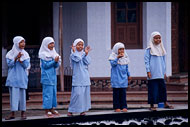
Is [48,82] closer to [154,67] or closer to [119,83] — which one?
[119,83]

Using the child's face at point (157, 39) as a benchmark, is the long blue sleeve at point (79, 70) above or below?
below

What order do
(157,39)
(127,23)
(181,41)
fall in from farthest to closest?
(181,41) < (127,23) < (157,39)

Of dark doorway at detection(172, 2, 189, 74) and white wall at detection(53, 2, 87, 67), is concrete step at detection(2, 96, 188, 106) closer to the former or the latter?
white wall at detection(53, 2, 87, 67)

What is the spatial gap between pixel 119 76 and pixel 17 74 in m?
2.14

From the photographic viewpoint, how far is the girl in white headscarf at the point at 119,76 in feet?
28.9

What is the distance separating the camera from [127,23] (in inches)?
511

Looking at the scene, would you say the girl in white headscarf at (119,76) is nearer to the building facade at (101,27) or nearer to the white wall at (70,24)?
the building facade at (101,27)

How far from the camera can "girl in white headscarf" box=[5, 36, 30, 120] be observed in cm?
834

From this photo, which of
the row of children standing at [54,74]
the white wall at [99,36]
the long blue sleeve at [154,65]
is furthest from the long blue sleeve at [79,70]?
the white wall at [99,36]

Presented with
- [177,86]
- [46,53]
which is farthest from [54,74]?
[177,86]

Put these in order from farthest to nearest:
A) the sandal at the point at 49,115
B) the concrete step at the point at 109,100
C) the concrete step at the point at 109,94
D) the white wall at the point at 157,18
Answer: the white wall at the point at 157,18 < the concrete step at the point at 109,94 < the concrete step at the point at 109,100 < the sandal at the point at 49,115

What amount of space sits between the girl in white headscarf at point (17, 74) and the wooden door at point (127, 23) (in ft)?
16.2

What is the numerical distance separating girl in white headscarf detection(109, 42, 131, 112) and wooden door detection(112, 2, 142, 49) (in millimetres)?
4042

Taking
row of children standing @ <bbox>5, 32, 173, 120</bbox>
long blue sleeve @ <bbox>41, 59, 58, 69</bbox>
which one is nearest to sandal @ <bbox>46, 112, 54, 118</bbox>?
row of children standing @ <bbox>5, 32, 173, 120</bbox>
